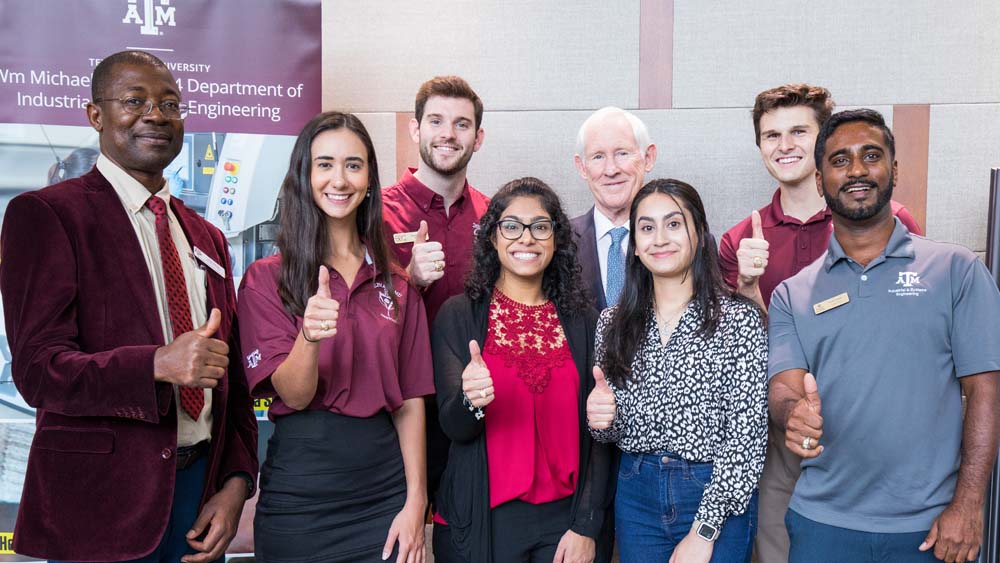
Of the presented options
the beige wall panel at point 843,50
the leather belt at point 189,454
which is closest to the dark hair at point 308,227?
the leather belt at point 189,454

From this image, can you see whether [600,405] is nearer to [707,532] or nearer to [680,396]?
[680,396]

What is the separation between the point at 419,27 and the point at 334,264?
2044 mm

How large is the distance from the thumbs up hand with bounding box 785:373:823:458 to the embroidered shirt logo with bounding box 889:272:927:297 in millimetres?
381

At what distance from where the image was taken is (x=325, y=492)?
7.32ft

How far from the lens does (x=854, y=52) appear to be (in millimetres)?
3830

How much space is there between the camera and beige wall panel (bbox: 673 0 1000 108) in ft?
12.4

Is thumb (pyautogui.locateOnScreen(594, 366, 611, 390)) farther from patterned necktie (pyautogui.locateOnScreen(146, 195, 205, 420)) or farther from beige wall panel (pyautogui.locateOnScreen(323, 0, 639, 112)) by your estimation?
beige wall panel (pyautogui.locateOnScreen(323, 0, 639, 112))

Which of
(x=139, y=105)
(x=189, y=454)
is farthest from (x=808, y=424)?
(x=139, y=105)

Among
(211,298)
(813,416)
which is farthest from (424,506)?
(813,416)

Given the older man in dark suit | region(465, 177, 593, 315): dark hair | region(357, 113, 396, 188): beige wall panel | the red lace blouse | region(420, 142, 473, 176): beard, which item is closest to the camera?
the red lace blouse

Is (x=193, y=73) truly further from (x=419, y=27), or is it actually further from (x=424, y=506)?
(x=424, y=506)

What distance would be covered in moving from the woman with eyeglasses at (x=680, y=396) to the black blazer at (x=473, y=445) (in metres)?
0.07

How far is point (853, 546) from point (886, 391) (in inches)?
17.4

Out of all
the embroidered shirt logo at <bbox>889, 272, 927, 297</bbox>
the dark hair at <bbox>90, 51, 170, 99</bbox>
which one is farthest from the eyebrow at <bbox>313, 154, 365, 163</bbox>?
the embroidered shirt logo at <bbox>889, 272, 927, 297</bbox>
